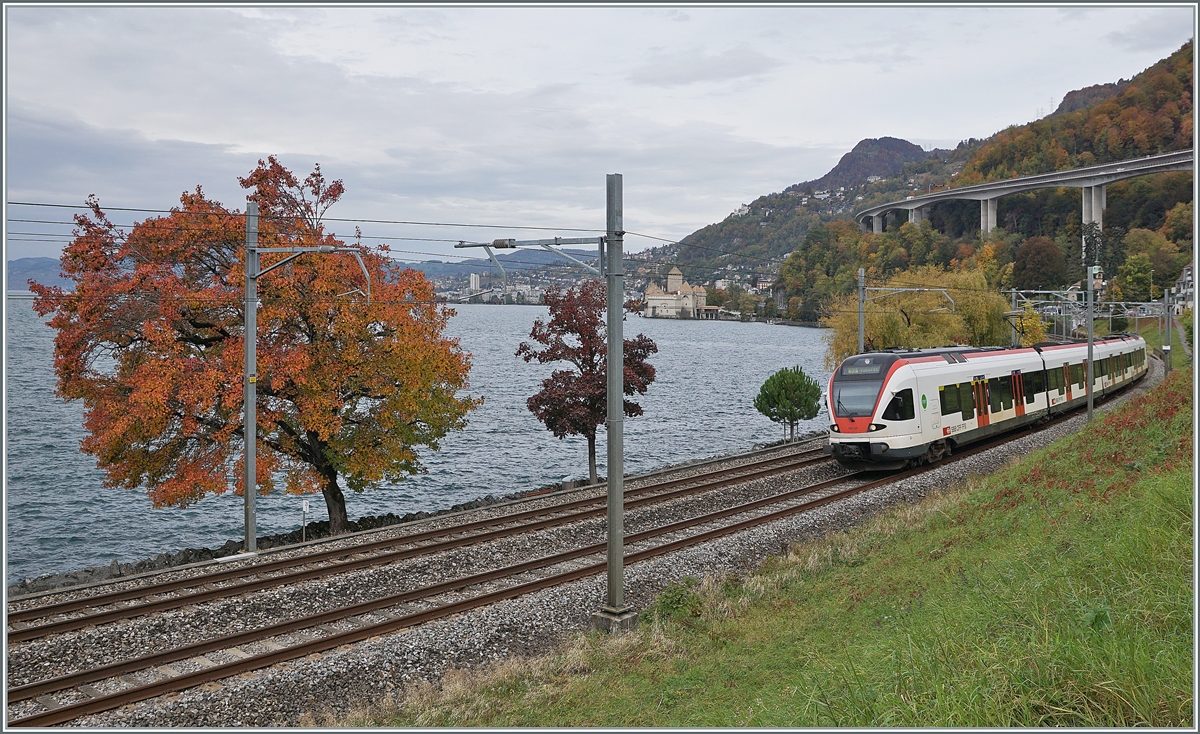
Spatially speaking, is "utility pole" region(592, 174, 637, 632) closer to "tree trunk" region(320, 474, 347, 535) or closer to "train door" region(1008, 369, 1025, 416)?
"tree trunk" region(320, 474, 347, 535)

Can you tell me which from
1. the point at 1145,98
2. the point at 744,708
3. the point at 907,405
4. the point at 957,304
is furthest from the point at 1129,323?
the point at 744,708

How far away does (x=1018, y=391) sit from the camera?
26.8 m

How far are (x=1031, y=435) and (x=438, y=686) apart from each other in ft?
76.6

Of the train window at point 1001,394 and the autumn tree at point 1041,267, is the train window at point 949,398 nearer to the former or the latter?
the train window at point 1001,394

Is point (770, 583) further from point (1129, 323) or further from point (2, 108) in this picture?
point (1129, 323)

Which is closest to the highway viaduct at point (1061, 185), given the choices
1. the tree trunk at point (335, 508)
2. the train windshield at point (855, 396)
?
the train windshield at point (855, 396)

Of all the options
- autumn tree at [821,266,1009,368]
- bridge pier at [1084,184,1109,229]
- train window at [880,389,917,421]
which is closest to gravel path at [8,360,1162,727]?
train window at [880,389,917,421]

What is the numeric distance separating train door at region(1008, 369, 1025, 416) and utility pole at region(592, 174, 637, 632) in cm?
1938

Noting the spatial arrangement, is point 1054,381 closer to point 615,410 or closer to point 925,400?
point 925,400

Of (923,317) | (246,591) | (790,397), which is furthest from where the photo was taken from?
(923,317)

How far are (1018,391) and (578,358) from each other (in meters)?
14.5

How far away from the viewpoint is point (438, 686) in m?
9.70

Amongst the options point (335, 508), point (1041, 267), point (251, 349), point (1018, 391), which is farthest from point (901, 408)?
point (1041, 267)

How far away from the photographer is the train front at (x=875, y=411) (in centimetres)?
2080
